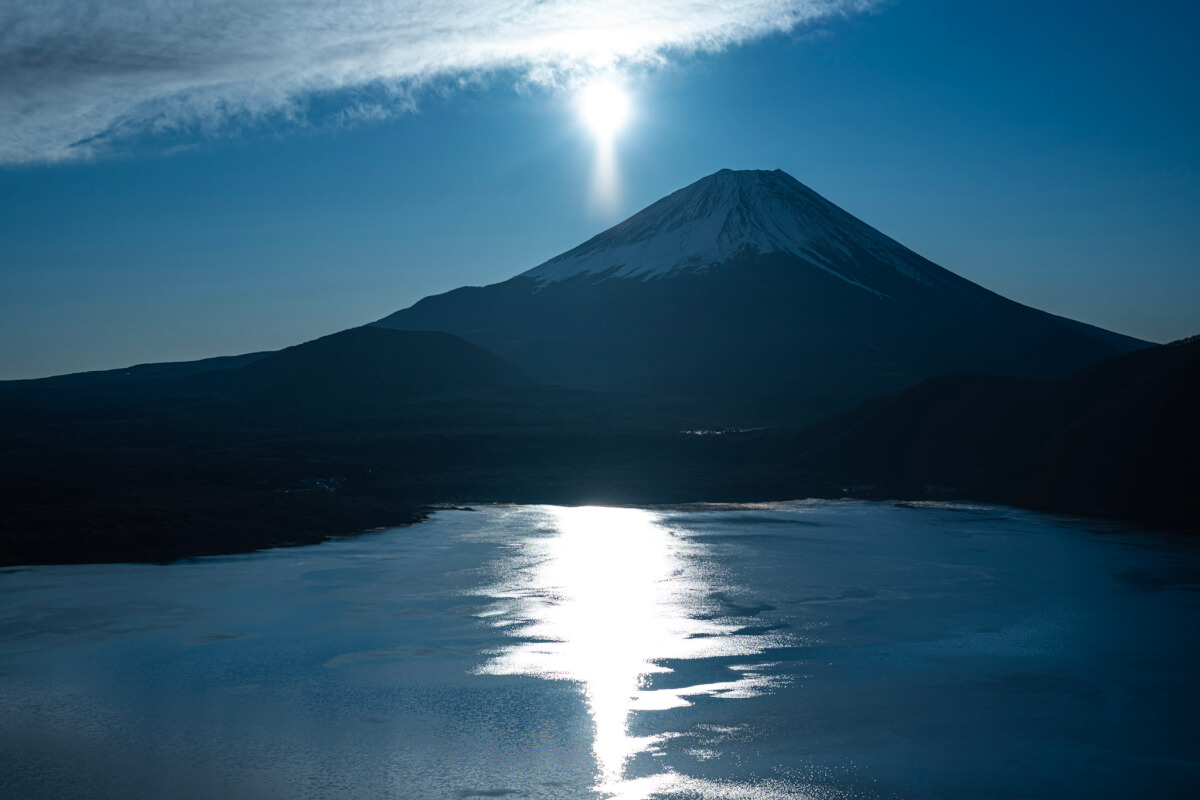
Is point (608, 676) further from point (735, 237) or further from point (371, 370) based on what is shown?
point (735, 237)

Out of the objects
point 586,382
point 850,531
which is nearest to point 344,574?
point 850,531

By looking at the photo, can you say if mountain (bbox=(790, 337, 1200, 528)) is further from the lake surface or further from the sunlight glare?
the sunlight glare

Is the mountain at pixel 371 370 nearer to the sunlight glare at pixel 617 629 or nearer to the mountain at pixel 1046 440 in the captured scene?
the mountain at pixel 1046 440

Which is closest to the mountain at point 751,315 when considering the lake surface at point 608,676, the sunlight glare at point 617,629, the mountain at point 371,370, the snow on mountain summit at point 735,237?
the snow on mountain summit at point 735,237

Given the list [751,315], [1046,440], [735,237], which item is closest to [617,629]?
[1046,440]

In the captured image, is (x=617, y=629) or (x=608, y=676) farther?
(x=617, y=629)

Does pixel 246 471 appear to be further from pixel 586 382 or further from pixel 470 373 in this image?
pixel 586 382
